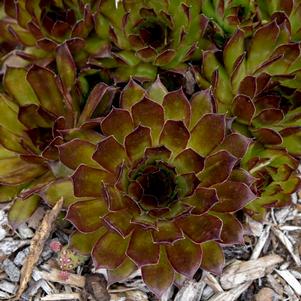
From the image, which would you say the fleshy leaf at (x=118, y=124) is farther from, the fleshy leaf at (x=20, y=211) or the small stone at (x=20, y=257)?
the small stone at (x=20, y=257)

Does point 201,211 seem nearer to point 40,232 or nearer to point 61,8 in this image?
point 40,232

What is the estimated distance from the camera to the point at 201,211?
65.6 inches

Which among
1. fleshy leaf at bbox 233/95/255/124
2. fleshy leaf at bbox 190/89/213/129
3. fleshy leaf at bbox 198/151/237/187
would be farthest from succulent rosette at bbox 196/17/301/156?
fleshy leaf at bbox 198/151/237/187

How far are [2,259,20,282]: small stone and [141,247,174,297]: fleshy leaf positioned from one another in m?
0.46

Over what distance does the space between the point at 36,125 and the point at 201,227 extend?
0.63 meters

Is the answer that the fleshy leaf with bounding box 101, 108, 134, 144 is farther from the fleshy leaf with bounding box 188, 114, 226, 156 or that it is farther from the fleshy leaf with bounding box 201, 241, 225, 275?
the fleshy leaf with bounding box 201, 241, 225, 275

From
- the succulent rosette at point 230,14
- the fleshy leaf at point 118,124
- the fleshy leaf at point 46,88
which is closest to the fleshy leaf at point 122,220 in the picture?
the fleshy leaf at point 118,124

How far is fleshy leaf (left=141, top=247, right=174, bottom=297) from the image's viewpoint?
1.68m

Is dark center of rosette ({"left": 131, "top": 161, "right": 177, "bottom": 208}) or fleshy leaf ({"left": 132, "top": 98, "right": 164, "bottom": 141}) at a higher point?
fleshy leaf ({"left": 132, "top": 98, "right": 164, "bottom": 141})

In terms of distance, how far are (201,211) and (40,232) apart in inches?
21.2

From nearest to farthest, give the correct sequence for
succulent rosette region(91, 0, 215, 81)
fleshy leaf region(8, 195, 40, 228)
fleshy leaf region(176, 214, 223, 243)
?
1. fleshy leaf region(176, 214, 223, 243)
2. fleshy leaf region(8, 195, 40, 228)
3. succulent rosette region(91, 0, 215, 81)

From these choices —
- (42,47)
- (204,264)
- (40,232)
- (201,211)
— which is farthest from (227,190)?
(42,47)

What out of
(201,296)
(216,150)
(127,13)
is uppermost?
(127,13)

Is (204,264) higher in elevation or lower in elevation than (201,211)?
lower
